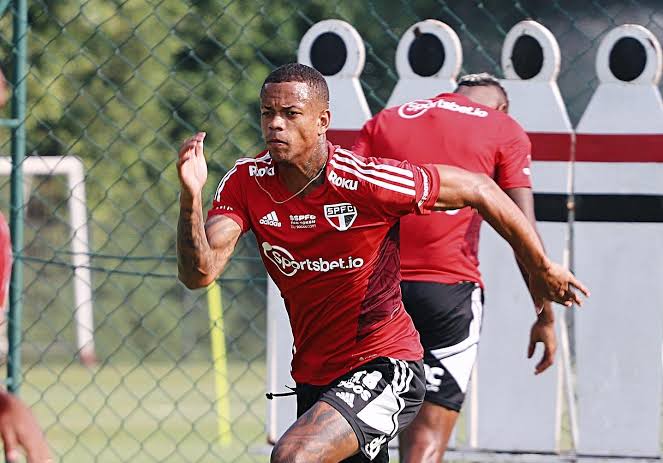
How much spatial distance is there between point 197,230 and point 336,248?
578 mm

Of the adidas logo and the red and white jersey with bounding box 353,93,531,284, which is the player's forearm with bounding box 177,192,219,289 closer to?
the adidas logo

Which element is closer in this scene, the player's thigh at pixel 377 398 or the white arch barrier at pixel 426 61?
the player's thigh at pixel 377 398

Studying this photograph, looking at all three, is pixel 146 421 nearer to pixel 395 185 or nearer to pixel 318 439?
pixel 318 439

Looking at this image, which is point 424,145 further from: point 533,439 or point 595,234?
point 533,439

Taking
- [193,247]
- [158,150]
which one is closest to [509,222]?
[193,247]

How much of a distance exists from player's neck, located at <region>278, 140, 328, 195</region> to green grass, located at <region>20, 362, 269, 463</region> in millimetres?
2112

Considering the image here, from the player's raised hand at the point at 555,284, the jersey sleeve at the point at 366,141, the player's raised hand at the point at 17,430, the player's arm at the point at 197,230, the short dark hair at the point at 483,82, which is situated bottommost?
the player's raised hand at the point at 17,430

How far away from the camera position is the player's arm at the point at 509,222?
4.58m

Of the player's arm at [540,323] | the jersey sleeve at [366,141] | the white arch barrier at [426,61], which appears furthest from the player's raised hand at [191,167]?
the white arch barrier at [426,61]

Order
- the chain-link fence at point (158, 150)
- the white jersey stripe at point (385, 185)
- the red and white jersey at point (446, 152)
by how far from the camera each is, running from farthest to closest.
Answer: the chain-link fence at point (158, 150), the red and white jersey at point (446, 152), the white jersey stripe at point (385, 185)

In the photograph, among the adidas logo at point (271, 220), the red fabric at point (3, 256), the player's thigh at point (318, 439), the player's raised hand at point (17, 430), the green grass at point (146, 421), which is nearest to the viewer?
the player's raised hand at point (17, 430)

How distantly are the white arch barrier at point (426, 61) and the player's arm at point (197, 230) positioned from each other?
70.3 inches

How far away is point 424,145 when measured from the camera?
5688 millimetres

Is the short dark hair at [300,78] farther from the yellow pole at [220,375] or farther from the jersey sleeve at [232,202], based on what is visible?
the yellow pole at [220,375]
